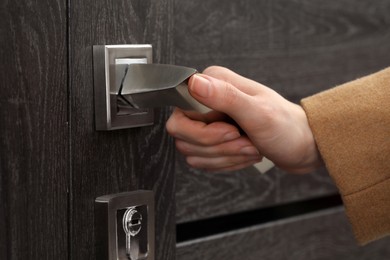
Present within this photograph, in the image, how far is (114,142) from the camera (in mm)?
691

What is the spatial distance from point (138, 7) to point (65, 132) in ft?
0.46

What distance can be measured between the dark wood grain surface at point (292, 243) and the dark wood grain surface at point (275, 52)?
0.11 feet

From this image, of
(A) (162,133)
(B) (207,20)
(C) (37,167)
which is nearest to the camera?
(C) (37,167)

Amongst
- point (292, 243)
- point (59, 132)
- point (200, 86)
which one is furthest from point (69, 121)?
point (292, 243)

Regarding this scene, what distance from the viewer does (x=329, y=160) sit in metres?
0.79

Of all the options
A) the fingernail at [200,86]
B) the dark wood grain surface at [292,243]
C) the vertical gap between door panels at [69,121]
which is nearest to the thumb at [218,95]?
the fingernail at [200,86]

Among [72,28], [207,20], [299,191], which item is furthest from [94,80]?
[299,191]

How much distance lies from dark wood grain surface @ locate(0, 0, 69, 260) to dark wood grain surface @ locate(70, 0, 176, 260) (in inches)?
0.5

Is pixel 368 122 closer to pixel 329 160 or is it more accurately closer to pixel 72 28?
pixel 329 160

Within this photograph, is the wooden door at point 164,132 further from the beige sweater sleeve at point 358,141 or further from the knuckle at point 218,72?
the beige sweater sleeve at point 358,141

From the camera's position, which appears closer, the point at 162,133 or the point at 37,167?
the point at 37,167

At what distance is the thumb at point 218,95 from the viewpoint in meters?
0.65

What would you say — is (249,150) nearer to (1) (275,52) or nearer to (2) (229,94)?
(2) (229,94)

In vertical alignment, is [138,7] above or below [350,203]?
above
